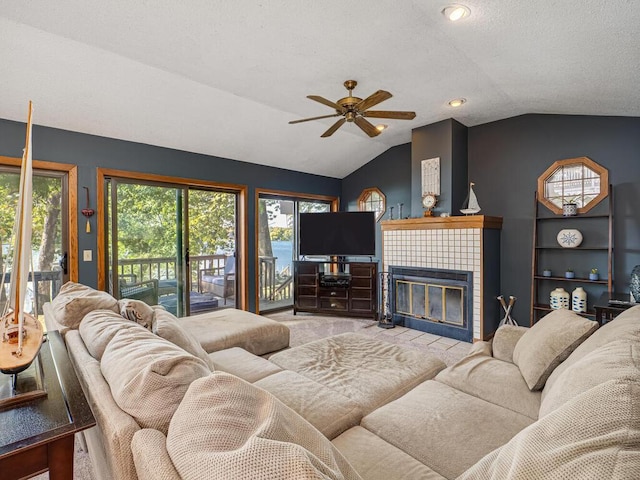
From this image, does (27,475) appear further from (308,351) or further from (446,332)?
(446,332)

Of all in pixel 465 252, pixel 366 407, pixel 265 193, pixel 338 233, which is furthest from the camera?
pixel 338 233

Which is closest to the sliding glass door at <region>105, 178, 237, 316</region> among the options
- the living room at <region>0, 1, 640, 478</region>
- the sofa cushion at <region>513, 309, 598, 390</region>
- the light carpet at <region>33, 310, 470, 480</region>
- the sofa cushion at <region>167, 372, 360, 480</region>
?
the living room at <region>0, 1, 640, 478</region>

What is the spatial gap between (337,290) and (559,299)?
2908mm

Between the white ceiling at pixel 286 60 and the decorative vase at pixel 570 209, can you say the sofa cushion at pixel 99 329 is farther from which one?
the decorative vase at pixel 570 209

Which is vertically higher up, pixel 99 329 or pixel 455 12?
pixel 455 12

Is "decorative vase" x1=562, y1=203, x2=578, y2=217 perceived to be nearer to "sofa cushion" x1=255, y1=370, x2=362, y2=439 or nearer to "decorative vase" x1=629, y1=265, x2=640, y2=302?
"decorative vase" x1=629, y1=265, x2=640, y2=302

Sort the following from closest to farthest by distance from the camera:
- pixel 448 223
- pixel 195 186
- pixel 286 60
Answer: pixel 286 60
pixel 448 223
pixel 195 186

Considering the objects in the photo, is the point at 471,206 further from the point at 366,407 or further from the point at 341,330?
the point at 366,407

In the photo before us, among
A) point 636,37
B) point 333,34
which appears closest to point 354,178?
point 333,34

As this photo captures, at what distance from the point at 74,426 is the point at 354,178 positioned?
5616mm

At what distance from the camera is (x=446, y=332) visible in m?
4.25

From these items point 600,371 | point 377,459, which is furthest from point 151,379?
point 600,371

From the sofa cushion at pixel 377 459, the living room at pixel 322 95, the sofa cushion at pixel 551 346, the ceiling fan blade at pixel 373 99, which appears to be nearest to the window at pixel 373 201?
the living room at pixel 322 95

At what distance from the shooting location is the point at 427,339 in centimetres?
416
